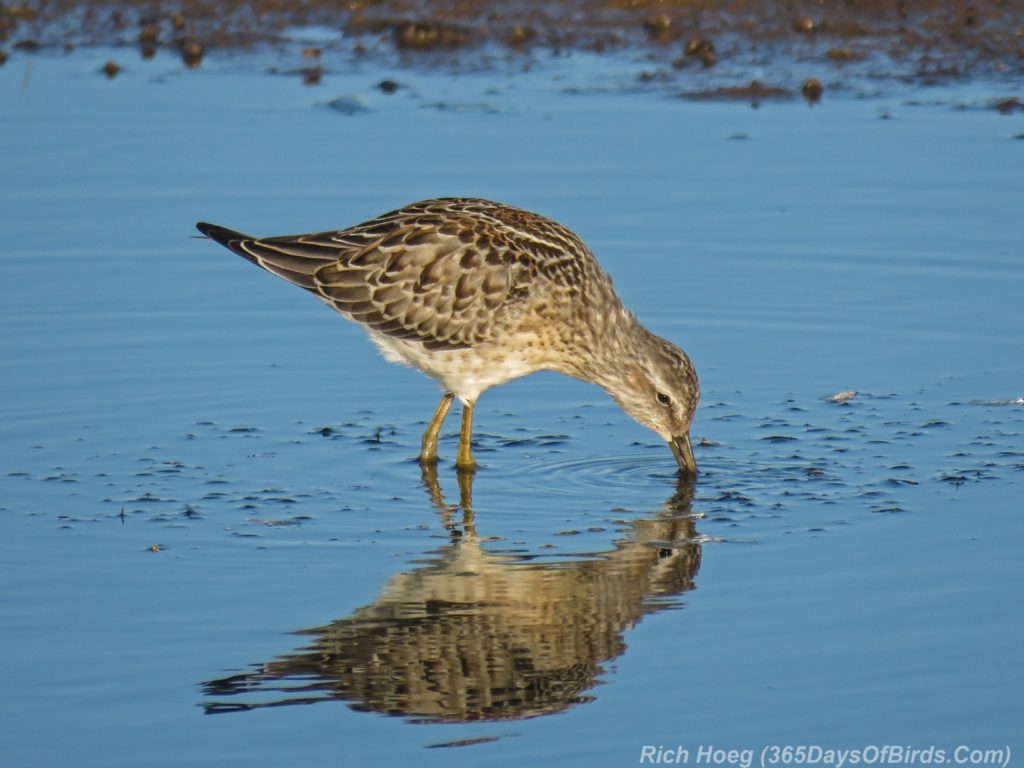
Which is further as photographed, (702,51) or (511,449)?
(702,51)

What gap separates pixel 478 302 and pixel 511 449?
2.61 ft

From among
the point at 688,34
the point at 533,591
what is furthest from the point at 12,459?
the point at 688,34

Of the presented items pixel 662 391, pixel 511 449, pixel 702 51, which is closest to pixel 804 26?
pixel 702 51

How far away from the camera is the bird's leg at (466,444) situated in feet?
30.7

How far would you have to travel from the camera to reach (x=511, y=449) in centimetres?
962

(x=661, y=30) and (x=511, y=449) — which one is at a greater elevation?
(x=661, y=30)

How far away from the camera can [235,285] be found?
11891mm

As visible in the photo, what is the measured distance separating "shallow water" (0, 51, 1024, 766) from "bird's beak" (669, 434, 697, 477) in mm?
129

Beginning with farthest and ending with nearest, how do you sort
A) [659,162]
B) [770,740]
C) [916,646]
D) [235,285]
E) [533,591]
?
[659,162], [235,285], [533,591], [916,646], [770,740]

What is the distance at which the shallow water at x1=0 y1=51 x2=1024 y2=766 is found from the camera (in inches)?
259

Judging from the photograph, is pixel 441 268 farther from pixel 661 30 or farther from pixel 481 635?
pixel 661 30

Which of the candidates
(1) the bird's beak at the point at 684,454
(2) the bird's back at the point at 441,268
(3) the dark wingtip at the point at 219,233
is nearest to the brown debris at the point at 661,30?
(2) the bird's back at the point at 441,268

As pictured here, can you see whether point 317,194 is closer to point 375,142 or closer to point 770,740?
point 375,142

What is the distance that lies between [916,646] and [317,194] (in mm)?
6814
